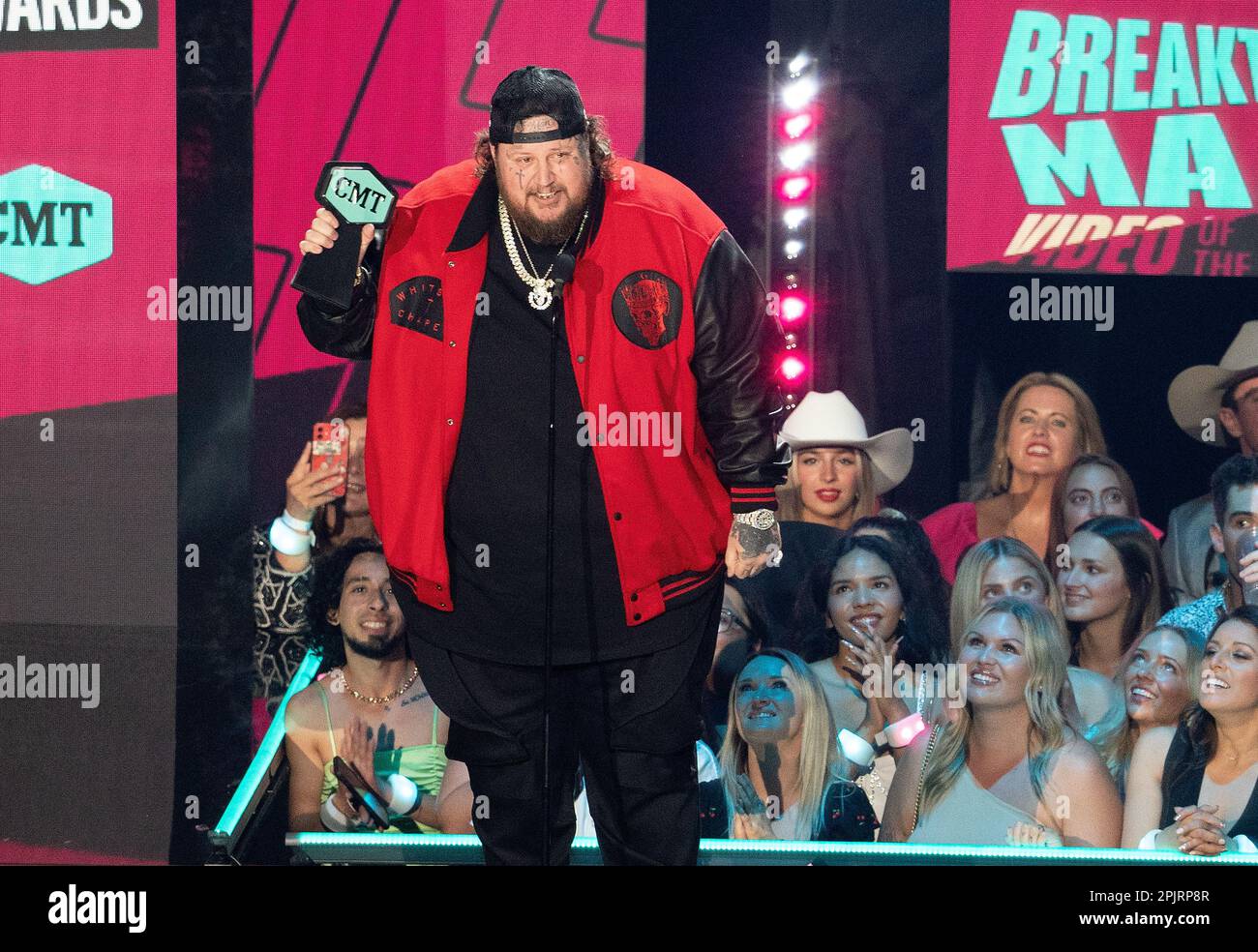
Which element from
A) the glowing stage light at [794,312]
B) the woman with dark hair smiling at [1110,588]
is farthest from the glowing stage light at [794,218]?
the woman with dark hair smiling at [1110,588]

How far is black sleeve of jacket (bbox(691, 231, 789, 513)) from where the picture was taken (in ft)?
11.6

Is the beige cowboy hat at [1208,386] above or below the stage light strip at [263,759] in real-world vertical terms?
above

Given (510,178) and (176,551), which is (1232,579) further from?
(176,551)

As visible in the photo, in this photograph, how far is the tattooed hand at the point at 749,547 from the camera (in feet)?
11.6

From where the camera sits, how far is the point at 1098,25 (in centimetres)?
411

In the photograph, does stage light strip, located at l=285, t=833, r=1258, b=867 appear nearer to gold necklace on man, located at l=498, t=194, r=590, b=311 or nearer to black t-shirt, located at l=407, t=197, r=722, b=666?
black t-shirt, located at l=407, t=197, r=722, b=666

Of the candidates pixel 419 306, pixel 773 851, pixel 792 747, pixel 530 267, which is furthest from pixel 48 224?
pixel 773 851

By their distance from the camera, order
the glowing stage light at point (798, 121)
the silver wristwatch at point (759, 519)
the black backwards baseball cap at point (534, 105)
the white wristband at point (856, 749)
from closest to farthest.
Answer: the black backwards baseball cap at point (534, 105) → the silver wristwatch at point (759, 519) → the glowing stage light at point (798, 121) → the white wristband at point (856, 749)

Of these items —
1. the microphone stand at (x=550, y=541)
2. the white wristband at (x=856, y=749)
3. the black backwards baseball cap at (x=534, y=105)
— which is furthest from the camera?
the white wristband at (x=856, y=749)

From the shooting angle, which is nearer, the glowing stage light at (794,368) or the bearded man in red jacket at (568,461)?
the bearded man in red jacket at (568,461)

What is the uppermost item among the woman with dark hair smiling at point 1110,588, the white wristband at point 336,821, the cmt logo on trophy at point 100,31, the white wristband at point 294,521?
the cmt logo on trophy at point 100,31

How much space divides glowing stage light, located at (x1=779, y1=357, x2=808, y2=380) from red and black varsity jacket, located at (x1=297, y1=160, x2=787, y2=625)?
1.55 feet

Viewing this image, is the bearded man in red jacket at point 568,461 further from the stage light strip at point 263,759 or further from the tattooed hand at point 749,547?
the stage light strip at point 263,759

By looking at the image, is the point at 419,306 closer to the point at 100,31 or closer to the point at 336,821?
the point at 100,31
